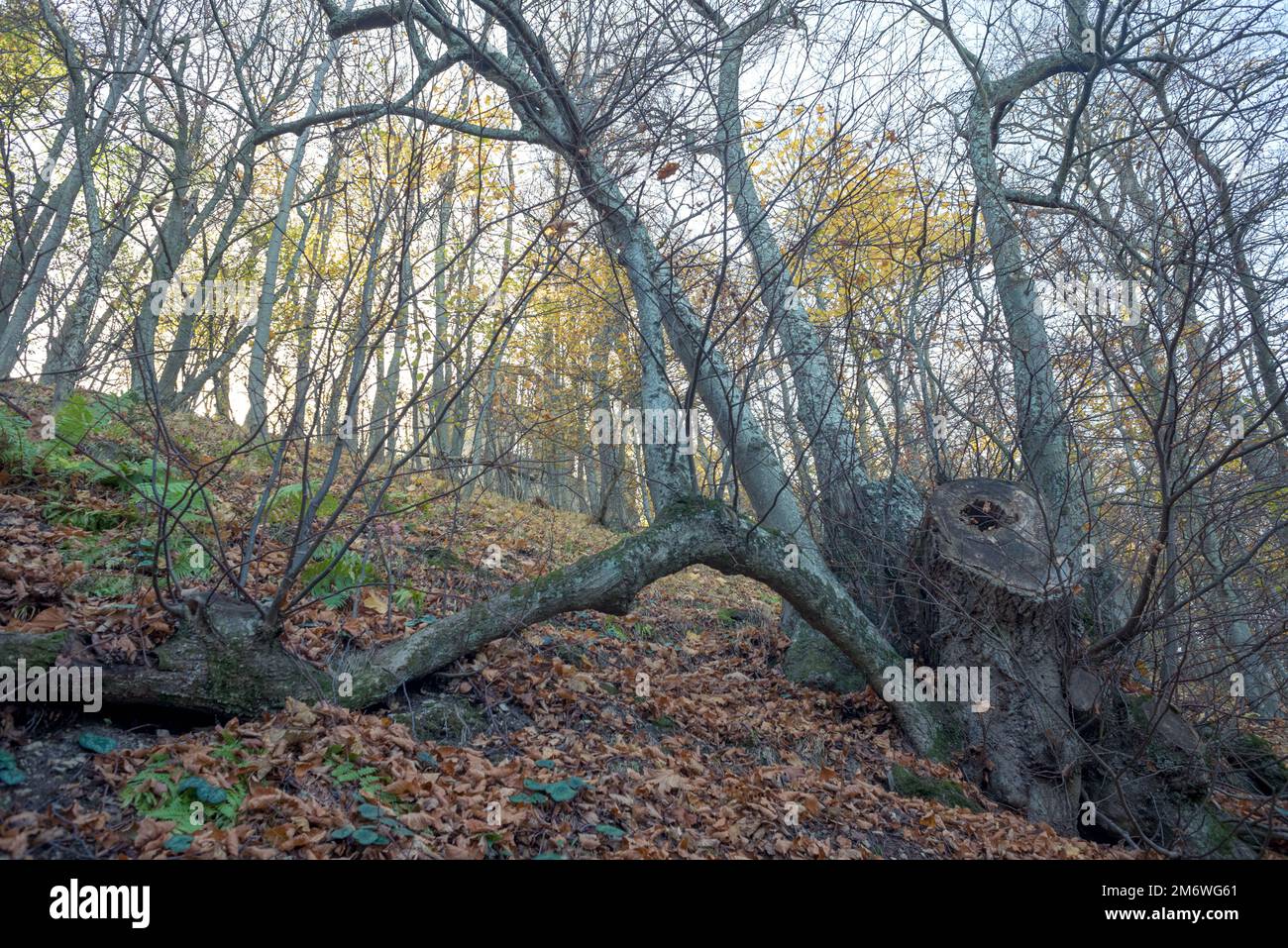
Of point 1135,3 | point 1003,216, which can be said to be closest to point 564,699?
point 1003,216

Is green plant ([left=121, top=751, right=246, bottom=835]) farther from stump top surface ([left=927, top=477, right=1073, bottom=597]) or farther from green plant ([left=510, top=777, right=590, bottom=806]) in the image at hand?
stump top surface ([left=927, top=477, right=1073, bottom=597])

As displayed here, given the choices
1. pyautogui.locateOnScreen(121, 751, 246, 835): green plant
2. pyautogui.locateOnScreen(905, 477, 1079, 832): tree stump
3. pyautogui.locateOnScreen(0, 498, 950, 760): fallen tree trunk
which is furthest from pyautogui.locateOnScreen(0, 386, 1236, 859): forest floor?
pyautogui.locateOnScreen(905, 477, 1079, 832): tree stump

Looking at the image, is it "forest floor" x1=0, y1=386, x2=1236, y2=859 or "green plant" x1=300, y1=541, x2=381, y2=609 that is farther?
"green plant" x1=300, y1=541, x2=381, y2=609

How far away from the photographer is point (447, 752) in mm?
3652

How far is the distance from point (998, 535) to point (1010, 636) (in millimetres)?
700

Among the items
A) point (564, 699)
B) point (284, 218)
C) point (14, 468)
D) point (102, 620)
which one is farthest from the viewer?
point (284, 218)

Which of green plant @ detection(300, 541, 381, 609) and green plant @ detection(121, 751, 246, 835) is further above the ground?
green plant @ detection(300, 541, 381, 609)

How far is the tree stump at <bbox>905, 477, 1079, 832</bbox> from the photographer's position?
474 centimetres

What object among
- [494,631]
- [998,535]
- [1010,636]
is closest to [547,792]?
[494,631]

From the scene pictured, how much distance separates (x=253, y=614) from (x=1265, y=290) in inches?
258

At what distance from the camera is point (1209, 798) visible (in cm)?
485

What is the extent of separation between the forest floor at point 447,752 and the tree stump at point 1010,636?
367 mm

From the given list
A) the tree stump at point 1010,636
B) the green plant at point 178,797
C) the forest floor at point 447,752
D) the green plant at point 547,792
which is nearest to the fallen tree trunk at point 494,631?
the forest floor at point 447,752
